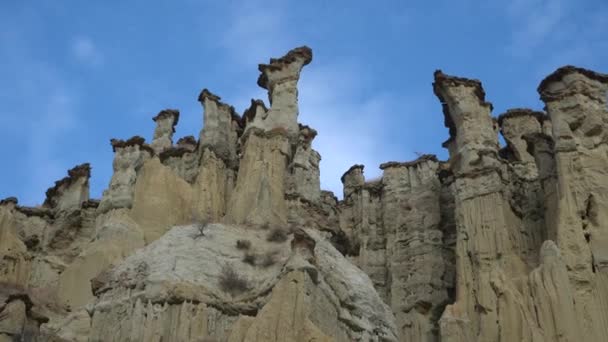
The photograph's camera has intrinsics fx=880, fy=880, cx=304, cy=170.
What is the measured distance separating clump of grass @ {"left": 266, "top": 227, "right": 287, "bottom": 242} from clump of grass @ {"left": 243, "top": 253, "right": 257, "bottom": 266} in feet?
4.52

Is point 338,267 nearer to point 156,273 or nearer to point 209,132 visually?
point 156,273

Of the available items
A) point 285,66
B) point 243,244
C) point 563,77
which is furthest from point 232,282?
point 563,77

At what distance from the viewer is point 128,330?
864 inches

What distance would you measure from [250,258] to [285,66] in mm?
14787

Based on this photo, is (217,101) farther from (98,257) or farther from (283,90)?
(98,257)

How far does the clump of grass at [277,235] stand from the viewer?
26.8 metres

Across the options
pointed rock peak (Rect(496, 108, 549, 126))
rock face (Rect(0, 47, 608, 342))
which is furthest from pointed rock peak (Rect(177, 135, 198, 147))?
pointed rock peak (Rect(496, 108, 549, 126))

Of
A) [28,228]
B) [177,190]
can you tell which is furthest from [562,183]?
[28,228]

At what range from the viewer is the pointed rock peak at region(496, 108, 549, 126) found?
43.2 meters

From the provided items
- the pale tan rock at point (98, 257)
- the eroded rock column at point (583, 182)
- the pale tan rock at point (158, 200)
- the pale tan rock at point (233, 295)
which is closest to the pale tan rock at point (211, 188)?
the pale tan rock at point (158, 200)

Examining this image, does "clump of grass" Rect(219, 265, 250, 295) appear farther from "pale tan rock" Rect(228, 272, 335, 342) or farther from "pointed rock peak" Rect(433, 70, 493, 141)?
"pointed rock peak" Rect(433, 70, 493, 141)

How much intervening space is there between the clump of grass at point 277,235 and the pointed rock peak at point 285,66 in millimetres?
11733

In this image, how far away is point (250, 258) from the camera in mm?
25312

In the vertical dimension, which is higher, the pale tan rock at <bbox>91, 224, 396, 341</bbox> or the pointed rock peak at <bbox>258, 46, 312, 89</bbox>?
the pointed rock peak at <bbox>258, 46, 312, 89</bbox>
